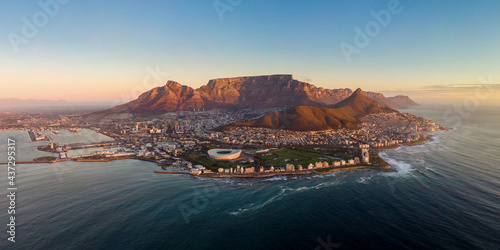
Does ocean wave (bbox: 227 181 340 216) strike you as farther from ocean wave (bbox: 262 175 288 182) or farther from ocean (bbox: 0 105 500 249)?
ocean wave (bbox: 262 175 288 182)

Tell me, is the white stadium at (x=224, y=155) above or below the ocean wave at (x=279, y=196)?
above

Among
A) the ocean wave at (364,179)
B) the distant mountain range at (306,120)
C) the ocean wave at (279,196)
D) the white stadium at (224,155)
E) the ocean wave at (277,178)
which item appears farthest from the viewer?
the distant mountain range at (306,120)

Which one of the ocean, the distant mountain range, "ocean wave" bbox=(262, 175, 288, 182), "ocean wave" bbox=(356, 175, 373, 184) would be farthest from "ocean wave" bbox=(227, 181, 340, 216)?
the distant mountain range

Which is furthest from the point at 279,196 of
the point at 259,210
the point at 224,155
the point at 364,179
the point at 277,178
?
the point at 224,155

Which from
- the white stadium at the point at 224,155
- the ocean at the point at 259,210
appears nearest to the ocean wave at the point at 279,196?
the ocean at the point at 259,210

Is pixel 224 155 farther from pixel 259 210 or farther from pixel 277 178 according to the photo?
pixel 259 210

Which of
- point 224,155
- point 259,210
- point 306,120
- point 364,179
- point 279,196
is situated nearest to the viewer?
point 259,210

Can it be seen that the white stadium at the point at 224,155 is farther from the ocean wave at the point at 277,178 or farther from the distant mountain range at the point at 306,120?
the distant mountain range at the point at 306,120

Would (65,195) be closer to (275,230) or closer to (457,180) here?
(275,230)

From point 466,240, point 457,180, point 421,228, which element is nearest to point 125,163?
point 421,228
